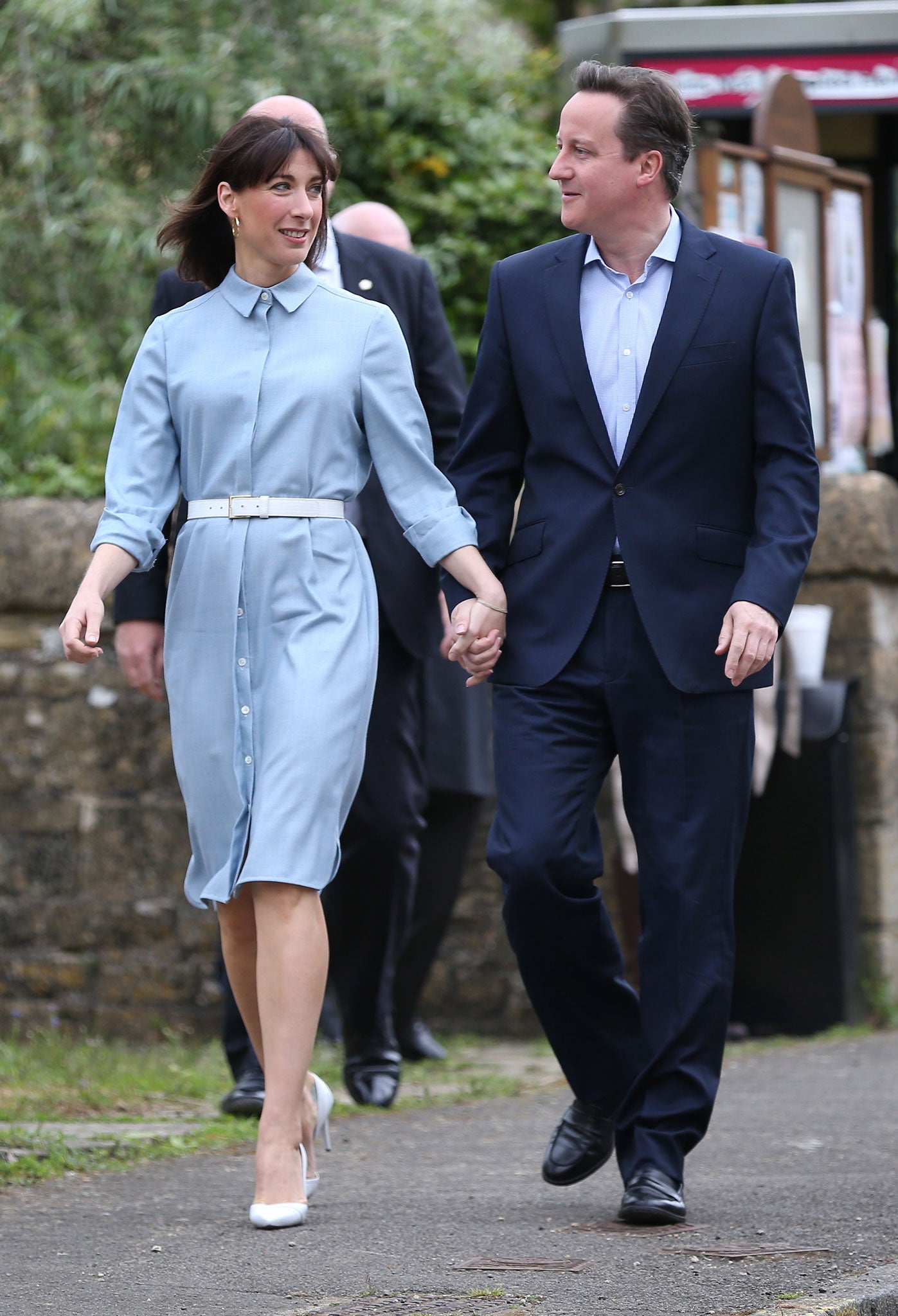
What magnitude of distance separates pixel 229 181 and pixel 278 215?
13 cm

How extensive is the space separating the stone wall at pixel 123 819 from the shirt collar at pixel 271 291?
10.5 ft

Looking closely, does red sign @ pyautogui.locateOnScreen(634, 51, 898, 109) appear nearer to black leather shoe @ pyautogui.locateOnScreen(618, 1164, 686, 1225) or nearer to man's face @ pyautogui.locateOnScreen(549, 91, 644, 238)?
man's face @ pyautogui.locateOnScreen(549, 91, 644, 238)

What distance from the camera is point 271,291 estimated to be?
4070mm

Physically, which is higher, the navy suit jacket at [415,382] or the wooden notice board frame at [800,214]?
the wooden notice board frame at [800,214]

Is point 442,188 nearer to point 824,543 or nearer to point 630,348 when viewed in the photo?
point 824,543

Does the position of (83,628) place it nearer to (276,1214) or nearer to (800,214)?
(276,1214)

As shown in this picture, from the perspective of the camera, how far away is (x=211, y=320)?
4.10 m

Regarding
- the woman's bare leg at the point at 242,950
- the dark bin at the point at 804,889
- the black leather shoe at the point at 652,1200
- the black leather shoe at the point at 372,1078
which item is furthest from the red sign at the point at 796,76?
the black leather shoe at the point at 652,1200

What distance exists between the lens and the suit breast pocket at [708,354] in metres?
3.97

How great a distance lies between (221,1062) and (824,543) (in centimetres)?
269

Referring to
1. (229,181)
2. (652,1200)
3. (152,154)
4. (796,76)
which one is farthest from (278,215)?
(796,76)

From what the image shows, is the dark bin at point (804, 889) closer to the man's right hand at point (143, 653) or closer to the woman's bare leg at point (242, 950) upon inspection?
the man's right hand at point (143, 653)

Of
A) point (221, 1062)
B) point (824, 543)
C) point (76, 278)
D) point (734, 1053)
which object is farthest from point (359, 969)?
point (76, 278)

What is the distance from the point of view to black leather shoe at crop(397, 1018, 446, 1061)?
247 inches
